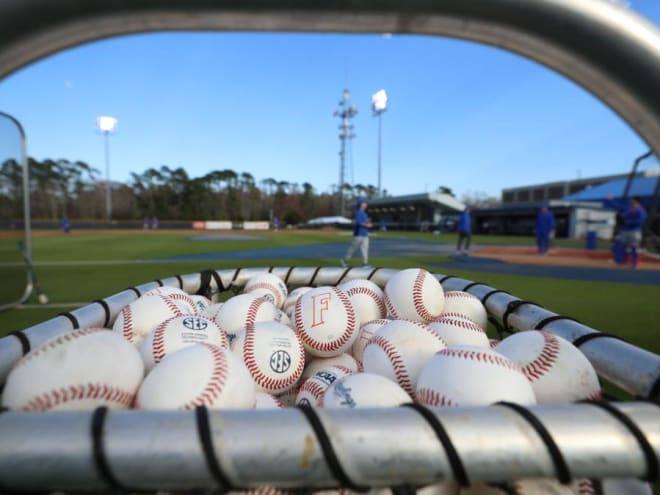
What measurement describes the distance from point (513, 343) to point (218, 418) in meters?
1.21

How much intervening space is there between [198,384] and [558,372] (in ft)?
3.82

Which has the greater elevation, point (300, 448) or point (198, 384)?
point (300, 448)

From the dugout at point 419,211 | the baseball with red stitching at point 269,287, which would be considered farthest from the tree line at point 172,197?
the baseball with red stitching at point 269,287

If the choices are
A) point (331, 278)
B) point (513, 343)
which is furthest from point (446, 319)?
point (331, 278)

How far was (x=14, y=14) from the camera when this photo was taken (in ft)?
1.43

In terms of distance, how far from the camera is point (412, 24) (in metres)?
0.53

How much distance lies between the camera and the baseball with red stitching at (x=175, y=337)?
150 cm

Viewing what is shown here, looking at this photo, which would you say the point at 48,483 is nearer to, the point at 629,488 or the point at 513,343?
the point at 629,488

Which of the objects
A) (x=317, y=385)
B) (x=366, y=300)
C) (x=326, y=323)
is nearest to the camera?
(x=317, y=385)

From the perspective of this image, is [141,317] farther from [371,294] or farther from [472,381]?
[472,381]

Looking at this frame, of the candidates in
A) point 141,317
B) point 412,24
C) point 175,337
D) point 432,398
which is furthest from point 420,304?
point 412,24

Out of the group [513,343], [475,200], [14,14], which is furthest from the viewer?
[475,200]

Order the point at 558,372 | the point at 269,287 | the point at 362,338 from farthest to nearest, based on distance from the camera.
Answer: the point at 269,287
the point at 362,338
the point at 558,372

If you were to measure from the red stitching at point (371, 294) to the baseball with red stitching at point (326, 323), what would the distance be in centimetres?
39
